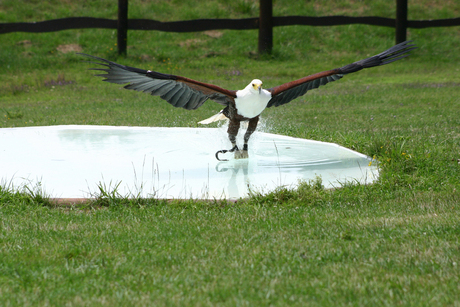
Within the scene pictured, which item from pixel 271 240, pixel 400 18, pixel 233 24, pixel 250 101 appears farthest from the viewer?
pixel 233 24

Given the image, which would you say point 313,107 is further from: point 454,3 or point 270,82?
point 454,3

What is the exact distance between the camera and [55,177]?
5562 mm

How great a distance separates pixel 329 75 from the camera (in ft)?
20.1

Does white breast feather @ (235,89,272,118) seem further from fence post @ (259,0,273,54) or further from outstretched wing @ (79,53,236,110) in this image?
fence post @ (259,0,273,54)

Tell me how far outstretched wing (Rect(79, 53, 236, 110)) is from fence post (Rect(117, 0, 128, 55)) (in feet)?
46.1

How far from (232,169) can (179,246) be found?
2729 mm

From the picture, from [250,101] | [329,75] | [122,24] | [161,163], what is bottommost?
[161,163]

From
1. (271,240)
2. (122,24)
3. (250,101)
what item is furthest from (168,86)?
(122,24)

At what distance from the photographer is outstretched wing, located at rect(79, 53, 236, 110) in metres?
5.32

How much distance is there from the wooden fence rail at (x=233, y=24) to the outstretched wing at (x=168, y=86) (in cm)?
1431

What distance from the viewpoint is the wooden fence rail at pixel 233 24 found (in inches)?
775

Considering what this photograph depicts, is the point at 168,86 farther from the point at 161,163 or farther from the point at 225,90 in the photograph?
the point at 161,163

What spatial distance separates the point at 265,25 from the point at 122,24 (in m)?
5.62

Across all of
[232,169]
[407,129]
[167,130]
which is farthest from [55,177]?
[407,129]
